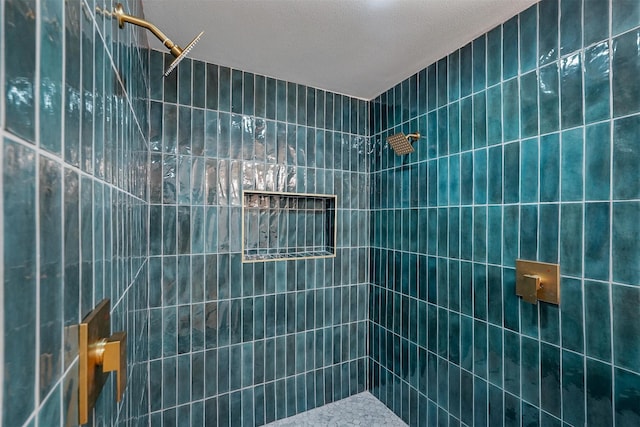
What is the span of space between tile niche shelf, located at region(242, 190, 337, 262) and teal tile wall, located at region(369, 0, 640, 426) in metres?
0.52

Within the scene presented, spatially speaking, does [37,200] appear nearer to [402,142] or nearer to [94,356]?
[94,356]

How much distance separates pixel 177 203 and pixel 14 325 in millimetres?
1461

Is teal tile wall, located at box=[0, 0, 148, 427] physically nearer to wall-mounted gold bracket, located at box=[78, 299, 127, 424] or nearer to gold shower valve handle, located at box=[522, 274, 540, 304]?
wall-mounted gold bracket, located at box=[78, 299, 127, 424]

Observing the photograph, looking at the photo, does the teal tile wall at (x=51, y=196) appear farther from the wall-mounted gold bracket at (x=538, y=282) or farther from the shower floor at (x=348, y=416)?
the shower floor at (x=348, y=416)

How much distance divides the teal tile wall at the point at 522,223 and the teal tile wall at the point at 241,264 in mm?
373

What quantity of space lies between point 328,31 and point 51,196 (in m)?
1.41

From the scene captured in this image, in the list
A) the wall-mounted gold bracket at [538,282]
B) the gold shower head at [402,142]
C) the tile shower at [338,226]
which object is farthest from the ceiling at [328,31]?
the wall-mounted gold bracket at [538,282]

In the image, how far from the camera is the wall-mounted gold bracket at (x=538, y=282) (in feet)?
3.72

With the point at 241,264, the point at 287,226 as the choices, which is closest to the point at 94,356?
the point at 241,264

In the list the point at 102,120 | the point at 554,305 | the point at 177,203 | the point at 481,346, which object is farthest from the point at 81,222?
the point at 481,346

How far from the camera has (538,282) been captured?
1162 millimetres

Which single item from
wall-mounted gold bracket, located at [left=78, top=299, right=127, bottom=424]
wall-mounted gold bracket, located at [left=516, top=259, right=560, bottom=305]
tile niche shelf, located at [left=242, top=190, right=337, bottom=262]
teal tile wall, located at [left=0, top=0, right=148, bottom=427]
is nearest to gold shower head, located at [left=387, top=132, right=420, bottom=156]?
tile niche shelf, located at [left=242, top=190, right=337, bottom=262]

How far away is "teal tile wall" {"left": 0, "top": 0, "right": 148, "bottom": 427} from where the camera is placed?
27 centimetres

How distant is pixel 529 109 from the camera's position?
1.23 metres
